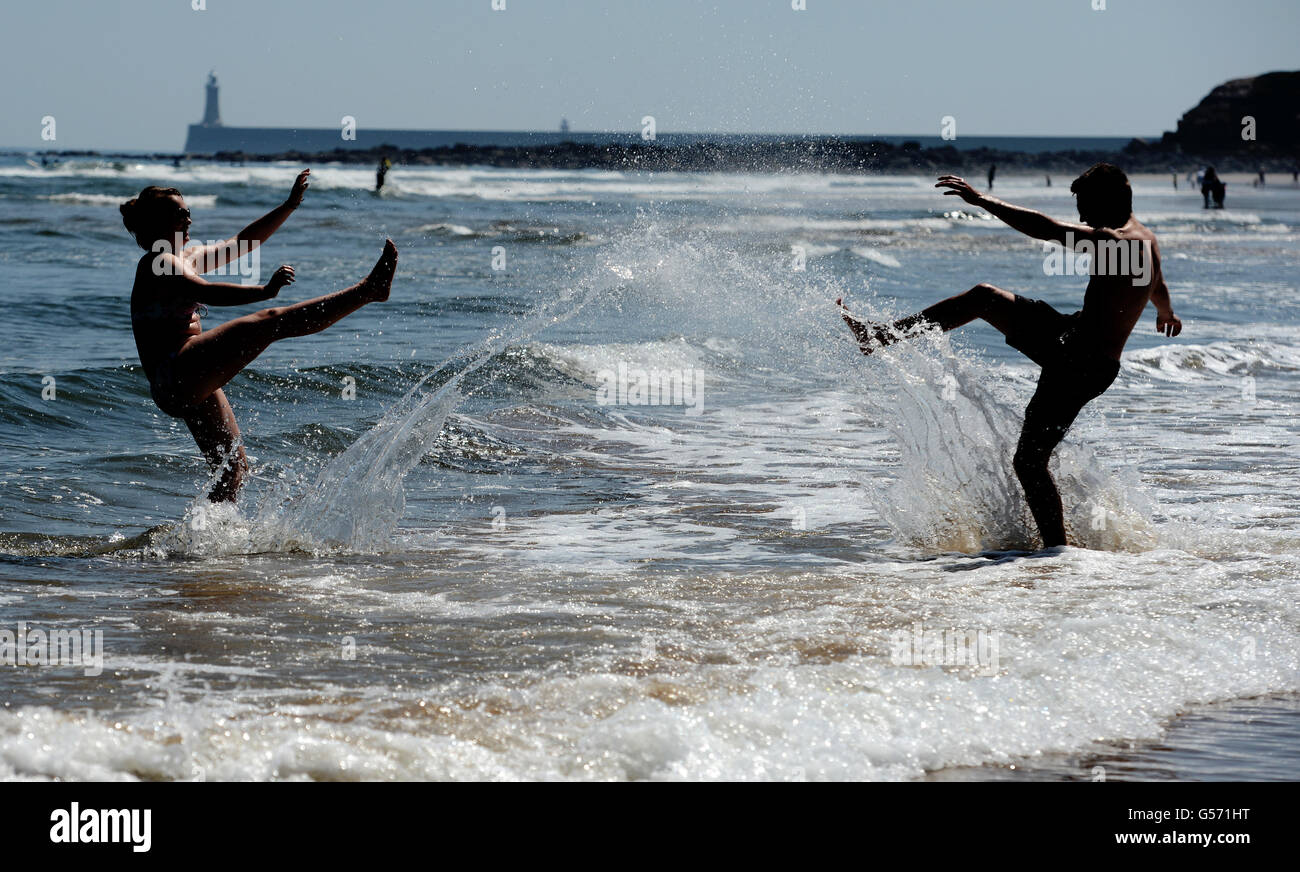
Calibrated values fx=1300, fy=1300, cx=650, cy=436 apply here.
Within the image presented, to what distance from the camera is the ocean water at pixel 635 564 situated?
4129 mm

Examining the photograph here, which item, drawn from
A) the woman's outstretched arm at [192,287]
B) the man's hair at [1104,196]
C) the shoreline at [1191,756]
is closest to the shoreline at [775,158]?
the man's hair at [1104,196]

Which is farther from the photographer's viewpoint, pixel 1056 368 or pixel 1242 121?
pixel 1242 121

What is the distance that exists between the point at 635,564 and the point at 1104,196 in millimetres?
2899

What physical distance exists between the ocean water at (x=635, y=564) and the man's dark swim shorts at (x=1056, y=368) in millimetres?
503

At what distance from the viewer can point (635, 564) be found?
640 cm

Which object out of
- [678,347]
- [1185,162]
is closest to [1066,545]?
[678,347]

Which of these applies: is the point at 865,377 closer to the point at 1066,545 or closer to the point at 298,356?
the point at 1066,545

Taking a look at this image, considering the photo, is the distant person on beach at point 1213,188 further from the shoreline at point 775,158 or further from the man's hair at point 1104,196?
the man's hair at point 1104,196

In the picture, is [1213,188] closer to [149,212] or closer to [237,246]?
[237,246]

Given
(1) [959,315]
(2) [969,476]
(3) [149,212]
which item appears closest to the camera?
(3) [149,212]

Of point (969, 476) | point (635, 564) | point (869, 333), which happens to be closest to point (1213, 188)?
point (969, 476)

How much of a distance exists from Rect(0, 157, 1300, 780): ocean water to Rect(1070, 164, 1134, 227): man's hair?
1010mm

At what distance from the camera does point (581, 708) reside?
168 inches
